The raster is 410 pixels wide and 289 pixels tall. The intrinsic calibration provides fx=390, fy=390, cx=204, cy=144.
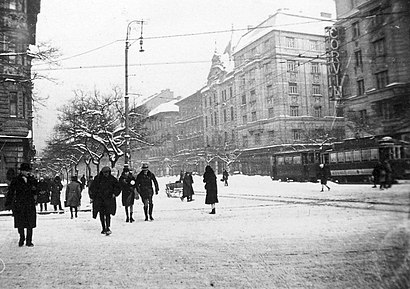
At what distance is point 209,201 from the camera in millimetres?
6129

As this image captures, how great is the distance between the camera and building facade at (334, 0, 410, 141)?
1244 mm

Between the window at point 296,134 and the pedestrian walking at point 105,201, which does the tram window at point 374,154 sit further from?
the pedestrian walking at point 105,201

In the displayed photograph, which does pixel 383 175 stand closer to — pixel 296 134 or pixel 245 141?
pixel 296 134

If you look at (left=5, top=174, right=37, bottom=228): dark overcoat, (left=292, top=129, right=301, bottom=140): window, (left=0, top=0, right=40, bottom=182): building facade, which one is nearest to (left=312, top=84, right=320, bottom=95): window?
(left=292, top=129, right=301, bottom=140): window

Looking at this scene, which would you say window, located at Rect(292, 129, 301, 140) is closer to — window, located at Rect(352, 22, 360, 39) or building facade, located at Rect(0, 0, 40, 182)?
window, located at Rect(352, 22, 360, 39)

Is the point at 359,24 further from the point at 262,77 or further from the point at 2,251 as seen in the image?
the point at 2,251

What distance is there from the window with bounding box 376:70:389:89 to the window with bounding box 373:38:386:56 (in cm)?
7

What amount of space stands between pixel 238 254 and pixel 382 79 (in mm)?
1777

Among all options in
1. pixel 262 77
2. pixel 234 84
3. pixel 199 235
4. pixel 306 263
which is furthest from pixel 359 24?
pixel 199 235

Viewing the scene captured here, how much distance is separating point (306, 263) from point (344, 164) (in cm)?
69

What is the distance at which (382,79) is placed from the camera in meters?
1.38

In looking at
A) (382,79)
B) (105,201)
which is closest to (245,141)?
(382,79)

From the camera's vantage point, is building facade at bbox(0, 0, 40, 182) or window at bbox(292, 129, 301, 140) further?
window at bbox(292, 129, 301, 140)

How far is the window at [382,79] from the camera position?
4.42 feet
